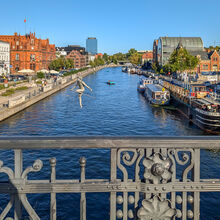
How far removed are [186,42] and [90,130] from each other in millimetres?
114067

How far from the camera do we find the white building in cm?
9040

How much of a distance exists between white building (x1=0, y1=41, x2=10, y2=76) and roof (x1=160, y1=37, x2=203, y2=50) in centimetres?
7130

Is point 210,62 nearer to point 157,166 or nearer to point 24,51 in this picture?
point 24,51

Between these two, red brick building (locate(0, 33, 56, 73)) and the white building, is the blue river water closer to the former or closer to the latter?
the white building

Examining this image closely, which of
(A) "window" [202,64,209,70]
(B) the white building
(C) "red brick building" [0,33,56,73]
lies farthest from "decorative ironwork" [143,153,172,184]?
(A) "window" [202,64,209,70]

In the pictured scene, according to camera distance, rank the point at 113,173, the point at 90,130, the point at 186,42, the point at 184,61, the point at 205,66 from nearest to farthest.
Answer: the point at 113,173 → the point at 90,130 → the point at 184,61 → the point at 205,66 → the point at 186,42

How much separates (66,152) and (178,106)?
31905 millimetres

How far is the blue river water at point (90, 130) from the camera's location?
15.8 m

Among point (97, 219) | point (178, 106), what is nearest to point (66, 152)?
point (97, 219)

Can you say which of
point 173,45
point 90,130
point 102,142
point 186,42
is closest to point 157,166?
point 102,142

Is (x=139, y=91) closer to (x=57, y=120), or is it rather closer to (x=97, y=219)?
(x=57, y=120)

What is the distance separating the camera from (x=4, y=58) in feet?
310

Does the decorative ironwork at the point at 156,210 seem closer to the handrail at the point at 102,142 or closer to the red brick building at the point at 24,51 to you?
the handrail at the point at 102,142

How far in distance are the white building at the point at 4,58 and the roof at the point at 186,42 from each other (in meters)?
71.3
